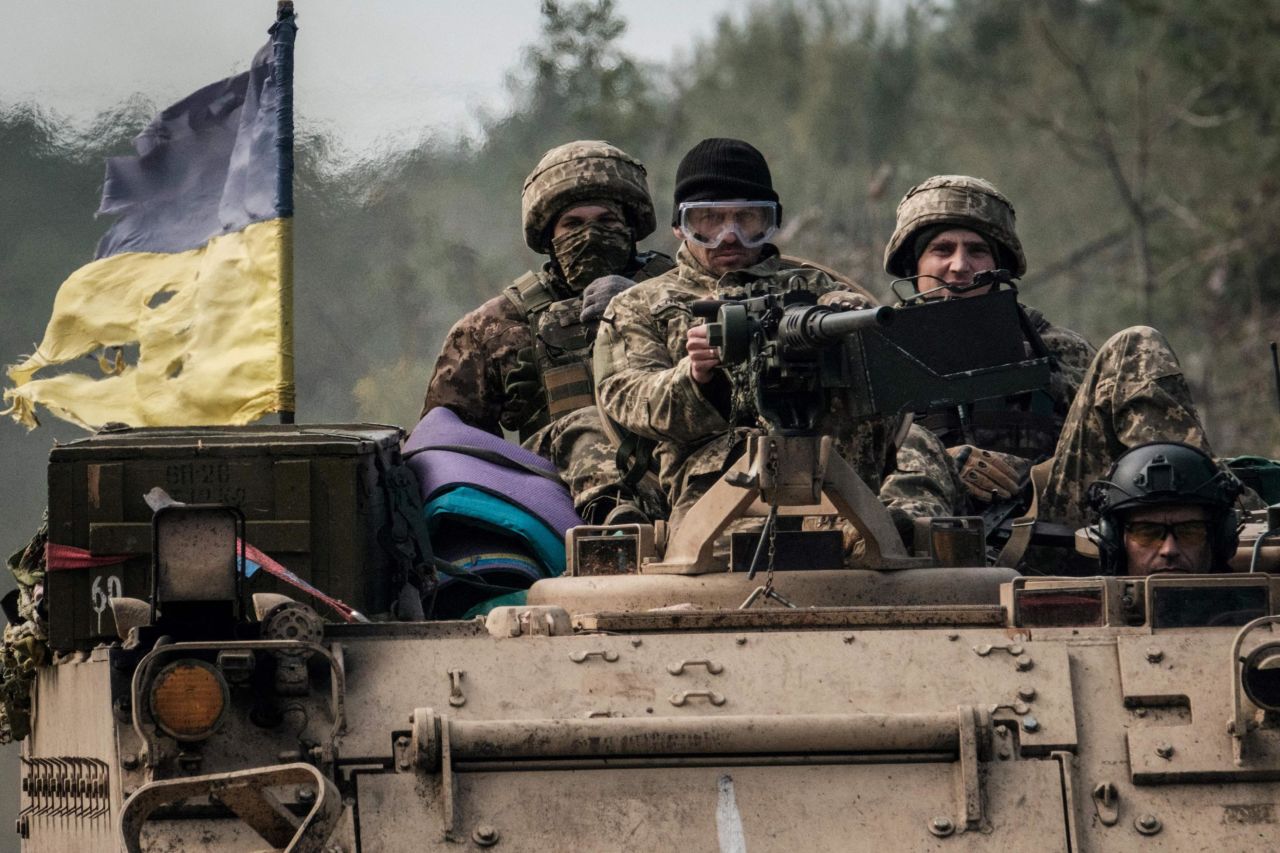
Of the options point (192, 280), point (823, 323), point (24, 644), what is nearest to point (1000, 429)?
point (823, 323)

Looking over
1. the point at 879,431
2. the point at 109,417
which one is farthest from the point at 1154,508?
the point at 109,417

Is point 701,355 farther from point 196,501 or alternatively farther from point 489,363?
point 489,363

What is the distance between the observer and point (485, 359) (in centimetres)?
1117

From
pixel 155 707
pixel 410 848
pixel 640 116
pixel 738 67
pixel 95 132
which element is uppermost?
pixel 738 67

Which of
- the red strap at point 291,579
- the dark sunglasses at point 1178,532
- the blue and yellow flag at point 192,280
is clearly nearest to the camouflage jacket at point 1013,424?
the dark sunglasses at point 1178,532

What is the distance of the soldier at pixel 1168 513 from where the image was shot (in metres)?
8.37

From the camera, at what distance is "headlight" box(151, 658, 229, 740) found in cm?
672

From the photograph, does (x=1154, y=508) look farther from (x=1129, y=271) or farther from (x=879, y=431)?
(x=1129, y=271)

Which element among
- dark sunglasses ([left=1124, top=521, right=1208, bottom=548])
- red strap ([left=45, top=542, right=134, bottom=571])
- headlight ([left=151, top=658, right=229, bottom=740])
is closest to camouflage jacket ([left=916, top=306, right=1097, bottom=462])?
dark sunglasses ([left=1124, top=521, right=1208, bottom=548])

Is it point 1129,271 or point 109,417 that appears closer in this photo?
point 109,417

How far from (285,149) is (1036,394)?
370cm

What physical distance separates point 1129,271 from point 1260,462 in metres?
25.2

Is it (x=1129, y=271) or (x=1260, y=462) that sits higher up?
(x=1129, y=271)

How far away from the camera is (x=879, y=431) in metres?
8.72
